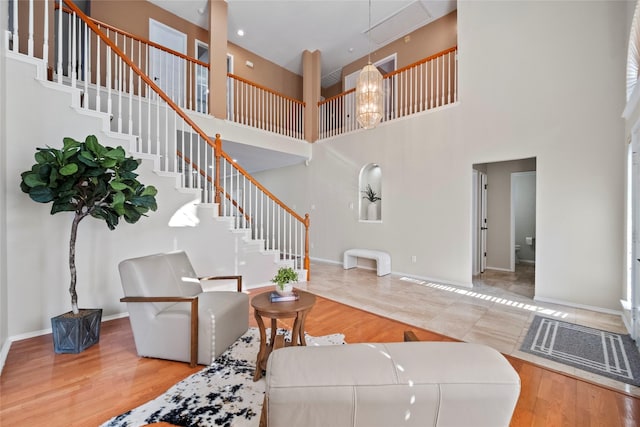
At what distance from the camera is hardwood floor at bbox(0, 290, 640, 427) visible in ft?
5.64

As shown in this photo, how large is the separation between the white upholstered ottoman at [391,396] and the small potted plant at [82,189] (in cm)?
245

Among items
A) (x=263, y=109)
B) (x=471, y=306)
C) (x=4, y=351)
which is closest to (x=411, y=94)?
(x=263, y=109)

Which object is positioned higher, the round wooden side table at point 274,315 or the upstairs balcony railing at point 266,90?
the upstairs balcony railing at point 266,90

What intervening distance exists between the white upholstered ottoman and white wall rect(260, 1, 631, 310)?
411 centimetres

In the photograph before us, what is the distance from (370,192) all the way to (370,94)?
2.87m

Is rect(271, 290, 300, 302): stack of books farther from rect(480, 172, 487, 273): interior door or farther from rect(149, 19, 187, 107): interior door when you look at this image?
rect(480, 172, 487, 273): interior door

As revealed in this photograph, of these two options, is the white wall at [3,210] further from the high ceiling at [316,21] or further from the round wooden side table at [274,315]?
the high ceiling at [316,21]

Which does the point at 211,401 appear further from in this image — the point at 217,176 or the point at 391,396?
the point at 217,176

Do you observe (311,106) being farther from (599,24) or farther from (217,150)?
(599,24)

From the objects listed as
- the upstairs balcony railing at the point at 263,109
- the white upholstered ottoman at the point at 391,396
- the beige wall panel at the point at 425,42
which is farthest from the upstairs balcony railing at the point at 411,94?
the white upholstered ottoman at the point at 391,396

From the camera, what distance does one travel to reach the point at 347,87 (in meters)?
7.96

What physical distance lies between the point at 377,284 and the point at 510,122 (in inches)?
131

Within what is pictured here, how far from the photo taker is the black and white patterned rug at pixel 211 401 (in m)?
1.66

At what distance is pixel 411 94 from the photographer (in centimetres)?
544
